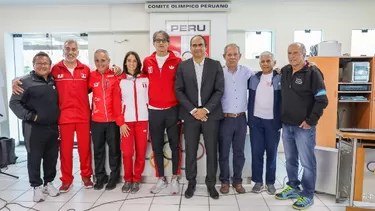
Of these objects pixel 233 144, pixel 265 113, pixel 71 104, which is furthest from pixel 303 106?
pixel 71 104

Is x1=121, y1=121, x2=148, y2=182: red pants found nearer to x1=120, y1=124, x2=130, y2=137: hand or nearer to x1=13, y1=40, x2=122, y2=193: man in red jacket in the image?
x1=120, y1=124, x2=130, y2=137: hand

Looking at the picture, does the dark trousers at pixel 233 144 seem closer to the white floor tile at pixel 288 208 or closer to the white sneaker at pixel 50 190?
the white floor tile at pixel 288 208

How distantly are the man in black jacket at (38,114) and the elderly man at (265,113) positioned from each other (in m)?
2.26

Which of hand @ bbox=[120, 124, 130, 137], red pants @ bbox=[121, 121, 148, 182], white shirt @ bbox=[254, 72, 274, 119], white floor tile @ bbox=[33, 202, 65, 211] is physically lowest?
white floor tile @ bbox=[33, 202, 65, 211]

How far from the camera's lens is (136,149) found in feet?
11.2

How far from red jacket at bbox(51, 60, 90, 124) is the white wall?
2.48 metres

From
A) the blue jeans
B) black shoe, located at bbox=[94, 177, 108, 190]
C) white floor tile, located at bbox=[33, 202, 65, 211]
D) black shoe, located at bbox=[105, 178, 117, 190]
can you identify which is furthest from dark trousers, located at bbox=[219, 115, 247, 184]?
white floor tile, located at bbox=[33, 202, 65, 211]

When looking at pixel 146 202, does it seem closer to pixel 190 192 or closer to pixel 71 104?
pixel 190 192

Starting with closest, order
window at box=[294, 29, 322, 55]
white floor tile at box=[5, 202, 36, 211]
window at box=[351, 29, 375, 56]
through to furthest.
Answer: white floor tile at box=[5, 202, 36, 211] < window at box=[351, 29, 375, 56] < window at box=[294, 29, 322, 55]

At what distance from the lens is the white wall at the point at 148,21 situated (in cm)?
555

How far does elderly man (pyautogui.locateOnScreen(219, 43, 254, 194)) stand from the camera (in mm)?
3195

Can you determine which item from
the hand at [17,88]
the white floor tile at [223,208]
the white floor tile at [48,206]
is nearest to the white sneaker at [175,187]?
the white floor tile at [223,208]

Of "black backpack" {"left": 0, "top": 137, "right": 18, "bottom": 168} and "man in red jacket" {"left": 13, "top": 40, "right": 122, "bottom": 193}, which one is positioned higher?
"man in red jacket" {"left": 13, "top": 40, "right": 122, "bottom": 193}

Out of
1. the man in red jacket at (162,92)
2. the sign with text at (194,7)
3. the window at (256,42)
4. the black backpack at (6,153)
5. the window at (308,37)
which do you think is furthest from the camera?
the window at (256,42)
